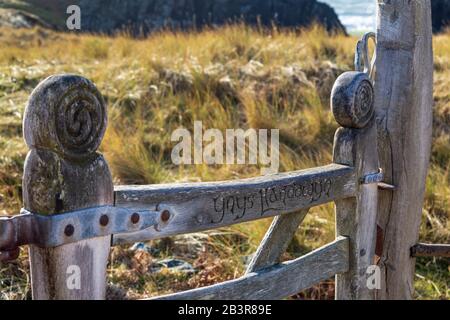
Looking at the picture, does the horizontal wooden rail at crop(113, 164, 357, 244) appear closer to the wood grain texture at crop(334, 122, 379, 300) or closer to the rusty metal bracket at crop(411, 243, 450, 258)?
the wood grain texture at crop(334, 122, 379, 300)

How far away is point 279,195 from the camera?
7.84 feet

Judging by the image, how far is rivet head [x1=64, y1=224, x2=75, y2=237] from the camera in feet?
5.75

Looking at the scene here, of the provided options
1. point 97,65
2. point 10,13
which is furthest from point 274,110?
point 10,13

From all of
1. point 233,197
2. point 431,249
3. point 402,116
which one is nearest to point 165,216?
point 233,197

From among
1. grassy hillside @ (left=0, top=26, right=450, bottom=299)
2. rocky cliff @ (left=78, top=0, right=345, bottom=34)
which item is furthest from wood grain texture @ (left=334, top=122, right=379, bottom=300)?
rocky cliff @ (left=78, top=0, right=345, bottom=34)

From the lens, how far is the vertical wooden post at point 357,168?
2.67 meters

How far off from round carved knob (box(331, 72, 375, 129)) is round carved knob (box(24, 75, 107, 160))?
1.12 metres

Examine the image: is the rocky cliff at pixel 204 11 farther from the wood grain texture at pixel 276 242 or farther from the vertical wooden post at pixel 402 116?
the wood grain texture at pixel 276 242

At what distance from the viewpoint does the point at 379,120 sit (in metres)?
3.01

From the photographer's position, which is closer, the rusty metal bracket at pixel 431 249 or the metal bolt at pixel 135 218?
the metal bolt at pixel 135 218

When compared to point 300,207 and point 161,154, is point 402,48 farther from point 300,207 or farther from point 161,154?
point 161,154

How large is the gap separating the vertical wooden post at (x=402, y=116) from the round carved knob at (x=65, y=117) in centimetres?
156

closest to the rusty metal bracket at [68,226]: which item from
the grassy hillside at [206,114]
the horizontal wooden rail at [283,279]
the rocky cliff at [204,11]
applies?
the horizontal wooden rail at [283,279]
